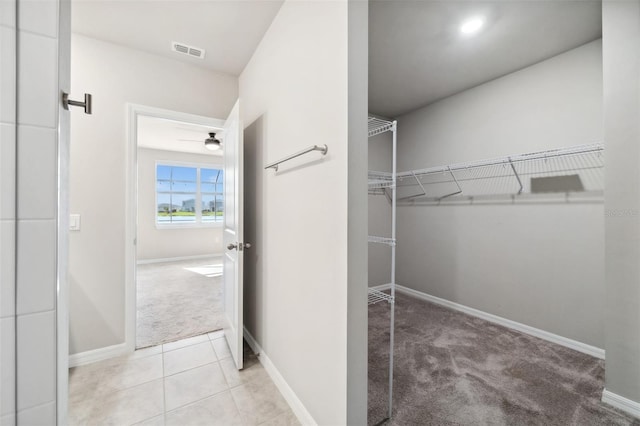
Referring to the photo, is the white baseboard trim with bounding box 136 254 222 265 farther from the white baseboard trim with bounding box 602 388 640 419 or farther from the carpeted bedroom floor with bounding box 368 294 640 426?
the white baseboard trim with bounding box 602 388 640 419

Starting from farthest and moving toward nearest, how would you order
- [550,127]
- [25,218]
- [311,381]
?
1. [550,127]
2. [311,381]
3. [25,218]

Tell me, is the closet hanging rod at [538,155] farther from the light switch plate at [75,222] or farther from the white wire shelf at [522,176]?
the light switch plate at [75,222]

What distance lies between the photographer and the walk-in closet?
175 cm

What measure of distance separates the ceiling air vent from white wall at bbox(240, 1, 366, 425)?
0.57 metres

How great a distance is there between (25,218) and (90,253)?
1.88 m

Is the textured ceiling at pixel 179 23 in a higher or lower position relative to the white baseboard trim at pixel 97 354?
higher

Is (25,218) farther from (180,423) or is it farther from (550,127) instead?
(550,127)

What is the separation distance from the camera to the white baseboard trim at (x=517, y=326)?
223 centimetres

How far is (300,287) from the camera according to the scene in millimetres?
1582

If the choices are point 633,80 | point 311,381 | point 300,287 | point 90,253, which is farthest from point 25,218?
point 633,80

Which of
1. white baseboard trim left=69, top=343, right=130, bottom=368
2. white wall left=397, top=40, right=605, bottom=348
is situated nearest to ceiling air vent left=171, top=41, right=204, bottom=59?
white baseboard trim left=69, top=343, right=130, bottom=368

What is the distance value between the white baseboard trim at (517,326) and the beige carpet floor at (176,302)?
8.44 ft

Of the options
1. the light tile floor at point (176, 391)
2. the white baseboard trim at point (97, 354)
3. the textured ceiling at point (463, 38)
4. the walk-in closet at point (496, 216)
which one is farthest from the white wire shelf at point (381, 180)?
the white baseboard trim at point (97, 354)

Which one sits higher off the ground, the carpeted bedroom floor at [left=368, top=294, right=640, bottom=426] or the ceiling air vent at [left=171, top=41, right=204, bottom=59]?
the ceiling air vent at [left=171, top=41, right=204, bottom=59]
